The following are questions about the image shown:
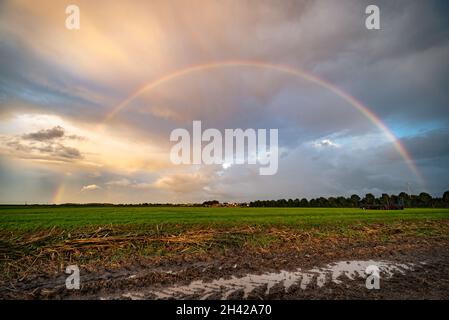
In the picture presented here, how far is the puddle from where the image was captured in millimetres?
8164

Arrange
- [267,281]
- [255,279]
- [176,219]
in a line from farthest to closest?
[176,219]
[255,279]
[267,281]

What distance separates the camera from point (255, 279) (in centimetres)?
970

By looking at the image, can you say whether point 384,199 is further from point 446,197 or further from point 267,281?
point 267,281

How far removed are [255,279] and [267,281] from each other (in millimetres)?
417

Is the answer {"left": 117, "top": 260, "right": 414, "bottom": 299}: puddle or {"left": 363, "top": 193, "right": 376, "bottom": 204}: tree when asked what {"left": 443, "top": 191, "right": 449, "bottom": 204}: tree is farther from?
{"left": 117, "top": 260, "right": 414, "bottom": 299}: puddle

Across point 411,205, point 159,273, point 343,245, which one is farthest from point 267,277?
point 411,205

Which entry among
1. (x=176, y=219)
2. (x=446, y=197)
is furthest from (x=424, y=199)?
(x=176, y=219)

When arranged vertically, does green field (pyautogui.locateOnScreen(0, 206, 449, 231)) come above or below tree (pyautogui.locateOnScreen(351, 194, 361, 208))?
above

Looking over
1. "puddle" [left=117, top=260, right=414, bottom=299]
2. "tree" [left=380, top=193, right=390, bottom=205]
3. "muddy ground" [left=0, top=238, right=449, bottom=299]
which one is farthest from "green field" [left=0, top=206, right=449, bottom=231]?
"tree" [left=380, top=193, right=390, bottom=205]
